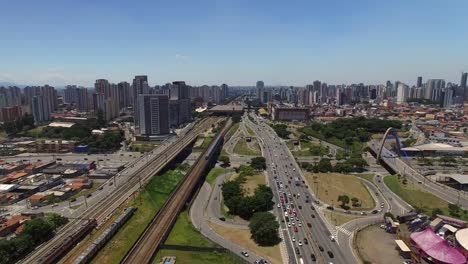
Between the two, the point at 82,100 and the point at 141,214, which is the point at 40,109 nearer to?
the point at 82,100

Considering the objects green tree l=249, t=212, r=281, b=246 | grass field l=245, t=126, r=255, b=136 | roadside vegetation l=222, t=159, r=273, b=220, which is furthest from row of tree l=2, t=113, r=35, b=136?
green tree l=249, t=212, r=281, b=246

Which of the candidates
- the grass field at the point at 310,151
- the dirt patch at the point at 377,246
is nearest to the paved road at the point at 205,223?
the dirt patch at the point at 377,246

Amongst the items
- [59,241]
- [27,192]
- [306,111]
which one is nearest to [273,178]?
[59,241]

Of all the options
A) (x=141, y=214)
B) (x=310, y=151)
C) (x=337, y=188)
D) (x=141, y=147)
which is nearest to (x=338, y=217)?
(x=337, y=188)

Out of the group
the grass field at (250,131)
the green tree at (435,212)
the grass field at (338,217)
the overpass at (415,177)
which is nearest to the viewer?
the grass field at (338,217)

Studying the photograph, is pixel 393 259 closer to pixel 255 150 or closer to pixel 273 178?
pixel 273 178

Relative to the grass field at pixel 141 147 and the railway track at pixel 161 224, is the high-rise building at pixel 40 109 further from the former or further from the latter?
the railway track at pixel 161 224
